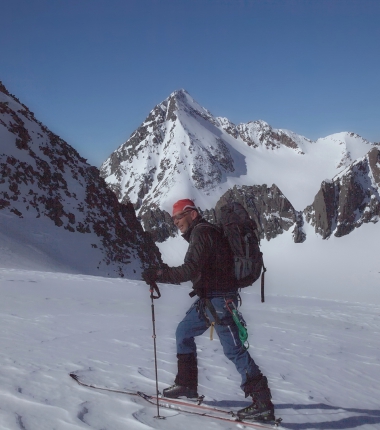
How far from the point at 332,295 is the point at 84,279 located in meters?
89.4

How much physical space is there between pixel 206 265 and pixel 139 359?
2902 millimetres

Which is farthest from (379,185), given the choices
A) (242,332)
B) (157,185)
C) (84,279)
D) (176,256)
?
(242,332)

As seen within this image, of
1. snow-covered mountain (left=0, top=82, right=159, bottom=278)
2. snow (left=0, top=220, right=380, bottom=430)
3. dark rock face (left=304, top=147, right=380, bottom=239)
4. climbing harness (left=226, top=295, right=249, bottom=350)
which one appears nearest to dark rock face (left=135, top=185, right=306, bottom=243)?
dark rock face (left=304, top=147, right=380, bottom=239)

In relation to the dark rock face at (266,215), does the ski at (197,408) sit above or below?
below

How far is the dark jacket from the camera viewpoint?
4266 mm

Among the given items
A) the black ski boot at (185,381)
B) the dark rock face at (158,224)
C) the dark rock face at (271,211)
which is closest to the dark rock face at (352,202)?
the dark rock face at (271,211)

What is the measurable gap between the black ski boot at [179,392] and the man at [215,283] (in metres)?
0.72

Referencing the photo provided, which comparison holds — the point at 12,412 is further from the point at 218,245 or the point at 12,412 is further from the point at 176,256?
the point at 176,256

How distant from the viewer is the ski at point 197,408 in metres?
4.24

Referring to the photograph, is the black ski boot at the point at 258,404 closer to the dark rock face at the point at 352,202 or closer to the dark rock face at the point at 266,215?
the dark rock face at the point at 352,202

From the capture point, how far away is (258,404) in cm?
431

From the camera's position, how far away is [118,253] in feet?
98.7

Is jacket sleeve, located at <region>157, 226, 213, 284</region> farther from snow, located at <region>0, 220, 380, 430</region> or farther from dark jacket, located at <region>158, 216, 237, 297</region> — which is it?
snow, located at <region>0, 220, 380, 430</region>

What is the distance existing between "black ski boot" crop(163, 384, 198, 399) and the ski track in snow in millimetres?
282
